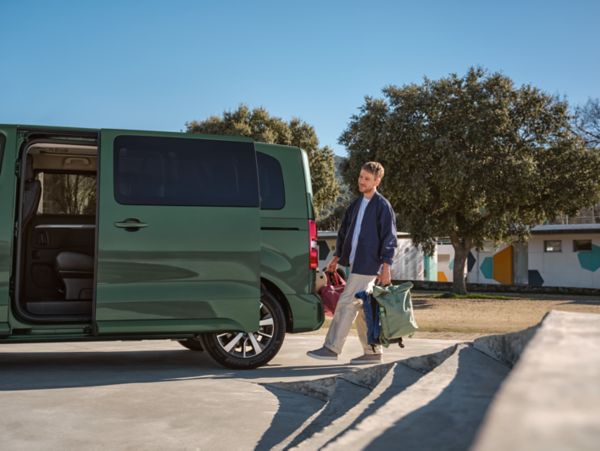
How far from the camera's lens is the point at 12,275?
258 inches

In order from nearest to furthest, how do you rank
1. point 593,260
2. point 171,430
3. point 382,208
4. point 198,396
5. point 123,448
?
point 123,448, point 171,430, point 198,396, point 382,208, point 593,260

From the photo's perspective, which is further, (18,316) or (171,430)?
(18,316)

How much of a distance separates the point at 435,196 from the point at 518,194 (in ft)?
10.3

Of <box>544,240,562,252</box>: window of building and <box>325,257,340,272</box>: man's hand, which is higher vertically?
<box>544,240,562,252</box>: window of building

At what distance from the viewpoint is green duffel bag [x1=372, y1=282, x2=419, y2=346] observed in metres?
6.76

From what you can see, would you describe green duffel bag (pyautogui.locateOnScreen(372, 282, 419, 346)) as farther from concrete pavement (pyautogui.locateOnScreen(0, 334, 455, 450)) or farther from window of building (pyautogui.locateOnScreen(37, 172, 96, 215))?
window of building (pyautogui.locateOnScreen(37, 172, 96, 215))

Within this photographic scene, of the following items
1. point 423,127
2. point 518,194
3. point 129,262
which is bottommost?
point 129,262

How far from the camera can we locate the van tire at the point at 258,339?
6980 millimetres

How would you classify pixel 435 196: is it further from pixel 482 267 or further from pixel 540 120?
pixel 482 267

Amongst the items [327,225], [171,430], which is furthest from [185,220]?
[327,225]

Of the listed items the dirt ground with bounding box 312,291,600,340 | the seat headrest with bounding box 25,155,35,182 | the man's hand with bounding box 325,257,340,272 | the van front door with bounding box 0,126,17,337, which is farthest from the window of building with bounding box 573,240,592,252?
the van front door with bounding box 0,126,17,337

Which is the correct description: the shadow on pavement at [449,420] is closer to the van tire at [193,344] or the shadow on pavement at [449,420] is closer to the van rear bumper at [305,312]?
the van rear bumper at [305,312]

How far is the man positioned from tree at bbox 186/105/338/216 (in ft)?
122

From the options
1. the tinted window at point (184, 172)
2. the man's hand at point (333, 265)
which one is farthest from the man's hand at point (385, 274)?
the tinted window at point (184, 172)
